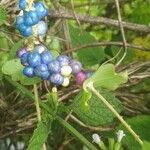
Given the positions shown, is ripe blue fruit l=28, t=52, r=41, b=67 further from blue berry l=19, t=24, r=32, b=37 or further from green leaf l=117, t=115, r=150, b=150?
green leaf l=117, t=115, r=150, b=150

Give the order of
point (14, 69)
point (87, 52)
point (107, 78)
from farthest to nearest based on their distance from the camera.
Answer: point (87, 52), point (14, 69), point (107, 78)

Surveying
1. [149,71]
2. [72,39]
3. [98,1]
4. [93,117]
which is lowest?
[93,117]

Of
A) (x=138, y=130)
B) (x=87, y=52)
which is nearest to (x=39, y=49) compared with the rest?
(x=138, y=130)

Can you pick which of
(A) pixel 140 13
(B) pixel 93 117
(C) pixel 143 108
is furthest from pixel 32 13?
(A) pixel 140 13

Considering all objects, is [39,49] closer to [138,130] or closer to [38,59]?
[38,59]

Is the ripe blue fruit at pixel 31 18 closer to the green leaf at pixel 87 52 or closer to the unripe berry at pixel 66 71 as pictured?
the unripe berry at pixel 66 71

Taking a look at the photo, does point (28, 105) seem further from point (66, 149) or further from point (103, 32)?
point (103, 32)

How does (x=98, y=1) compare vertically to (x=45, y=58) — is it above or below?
above
